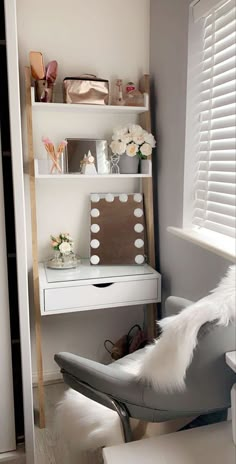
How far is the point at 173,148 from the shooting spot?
6.75ft

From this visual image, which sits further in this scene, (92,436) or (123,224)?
(123,224)

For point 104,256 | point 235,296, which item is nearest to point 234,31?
point 235,296

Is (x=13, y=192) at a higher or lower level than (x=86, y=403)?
higher

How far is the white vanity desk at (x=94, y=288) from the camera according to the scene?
200 centimetres

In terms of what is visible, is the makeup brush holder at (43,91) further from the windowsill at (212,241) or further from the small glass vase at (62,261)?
the windowsill at (212,241)

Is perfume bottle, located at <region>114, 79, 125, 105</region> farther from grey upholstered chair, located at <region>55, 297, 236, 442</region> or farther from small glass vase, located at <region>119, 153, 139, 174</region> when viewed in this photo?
grey upholstered chair, located at <region>55, 297, 236, 442</region>

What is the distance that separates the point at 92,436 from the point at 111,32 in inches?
79.9

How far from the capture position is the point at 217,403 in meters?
1.22

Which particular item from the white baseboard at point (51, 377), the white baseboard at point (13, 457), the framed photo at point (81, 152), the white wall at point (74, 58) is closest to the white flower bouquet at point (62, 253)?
the white wall at point (74, 58)

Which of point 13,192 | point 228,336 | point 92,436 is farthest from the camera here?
point 13,192

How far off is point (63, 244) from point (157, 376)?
3.80 ft

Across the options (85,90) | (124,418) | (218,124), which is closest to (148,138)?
(85,90)

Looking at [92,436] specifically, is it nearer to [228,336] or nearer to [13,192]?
[228,336]

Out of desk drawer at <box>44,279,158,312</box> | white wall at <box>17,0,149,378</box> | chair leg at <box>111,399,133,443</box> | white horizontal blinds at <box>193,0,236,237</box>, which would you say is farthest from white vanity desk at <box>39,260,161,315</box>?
chair leg at <box>111,399,133,443</box>
